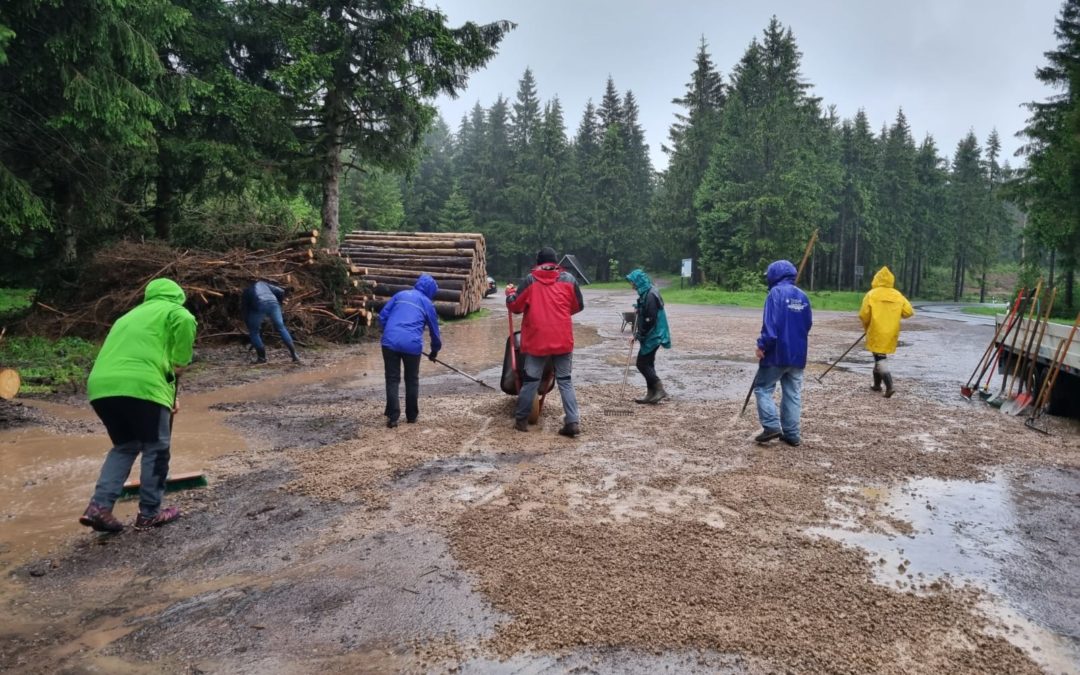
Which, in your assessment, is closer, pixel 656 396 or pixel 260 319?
pixel 656 396

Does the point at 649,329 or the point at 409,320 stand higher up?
the point at 409,320

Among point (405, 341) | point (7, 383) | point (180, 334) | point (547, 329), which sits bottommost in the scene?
point (7, 383)

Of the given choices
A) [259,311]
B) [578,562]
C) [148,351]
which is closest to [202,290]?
[259,311]

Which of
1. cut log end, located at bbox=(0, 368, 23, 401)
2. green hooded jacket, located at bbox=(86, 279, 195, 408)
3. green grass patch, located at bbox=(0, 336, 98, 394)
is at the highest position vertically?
green hooded jacket, located at bbox=(86, 279, 195, 408)

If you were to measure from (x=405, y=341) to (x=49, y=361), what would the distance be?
665 centimetres

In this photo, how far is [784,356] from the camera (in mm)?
6598

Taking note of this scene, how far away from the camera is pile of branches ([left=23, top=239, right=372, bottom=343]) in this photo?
465 inches

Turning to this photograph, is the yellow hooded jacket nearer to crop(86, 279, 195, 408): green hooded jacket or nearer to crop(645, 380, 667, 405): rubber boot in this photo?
crop(645, 380, 667, 405): rubber boot

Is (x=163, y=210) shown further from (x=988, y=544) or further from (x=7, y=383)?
(x=988, y=544)

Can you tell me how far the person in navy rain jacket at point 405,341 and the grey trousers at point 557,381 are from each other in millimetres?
1182

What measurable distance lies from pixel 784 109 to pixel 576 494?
148 feet

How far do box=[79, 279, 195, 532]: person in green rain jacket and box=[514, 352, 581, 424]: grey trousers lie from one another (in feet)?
11.2

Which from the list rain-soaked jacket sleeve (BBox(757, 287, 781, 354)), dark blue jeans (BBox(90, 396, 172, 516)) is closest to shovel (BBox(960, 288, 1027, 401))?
rain-soaked jacket sleeve (BBox(757, 287, 781, 354))

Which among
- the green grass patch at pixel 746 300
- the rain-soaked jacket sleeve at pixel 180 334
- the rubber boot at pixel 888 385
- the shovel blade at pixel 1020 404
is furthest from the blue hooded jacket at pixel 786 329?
the green grass patch at pixel 746 300
